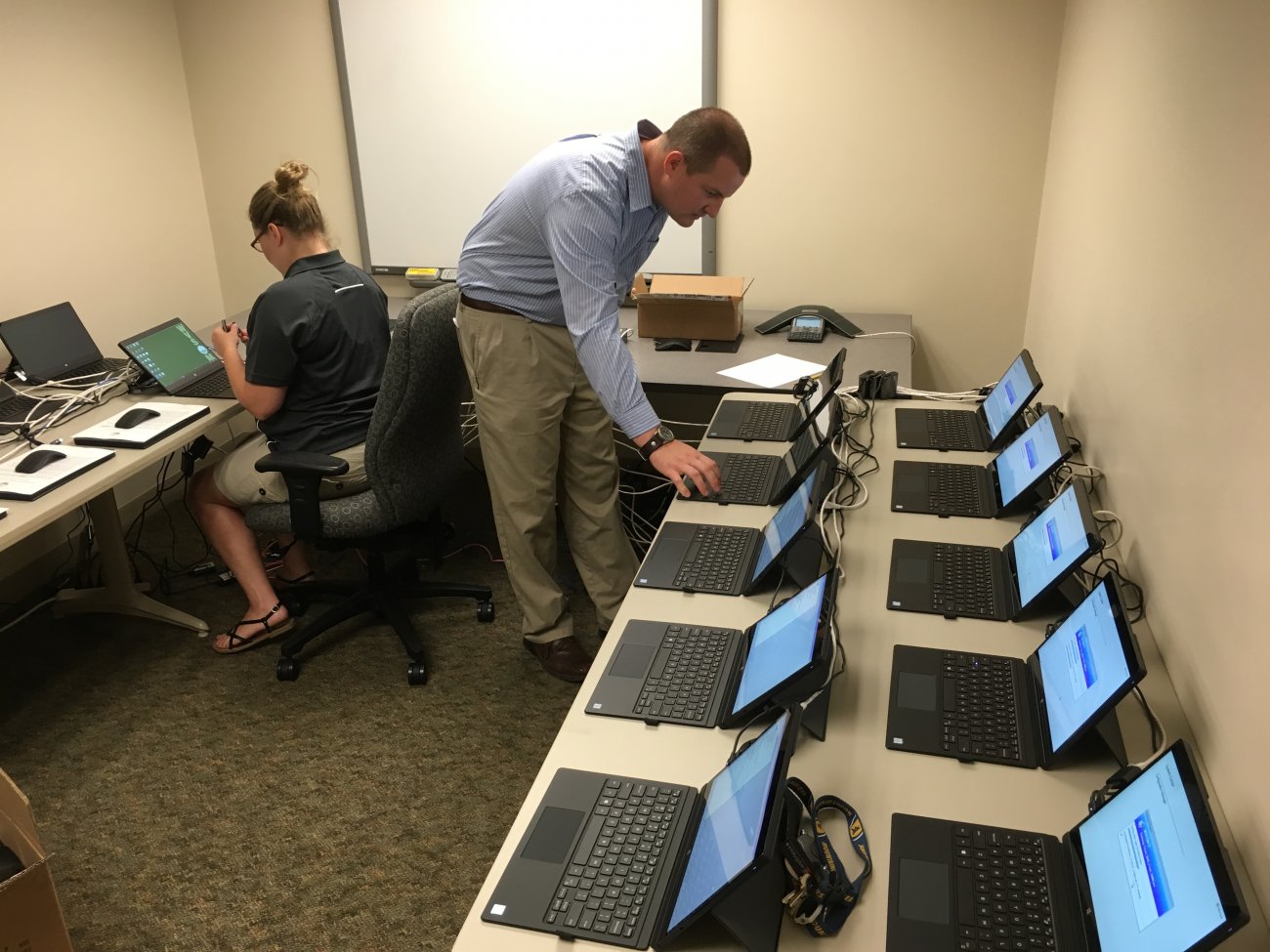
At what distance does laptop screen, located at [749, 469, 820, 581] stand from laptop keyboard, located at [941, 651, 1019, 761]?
331 mm

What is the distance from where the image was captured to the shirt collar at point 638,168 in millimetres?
2068

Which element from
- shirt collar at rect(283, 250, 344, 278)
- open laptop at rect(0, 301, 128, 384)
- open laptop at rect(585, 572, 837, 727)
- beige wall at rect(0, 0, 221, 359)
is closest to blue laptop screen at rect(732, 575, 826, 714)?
open laptop at rect(585, 572, 837, 727)

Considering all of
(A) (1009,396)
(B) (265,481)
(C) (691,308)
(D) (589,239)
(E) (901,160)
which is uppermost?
(E) (901,160)

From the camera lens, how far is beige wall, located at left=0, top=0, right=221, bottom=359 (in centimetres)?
297

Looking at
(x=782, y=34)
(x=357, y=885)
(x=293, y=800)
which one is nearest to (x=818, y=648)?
(x=357, y=885)

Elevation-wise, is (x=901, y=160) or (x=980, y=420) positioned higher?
(x=901, y=160)

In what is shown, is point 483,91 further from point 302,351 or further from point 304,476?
point 304,476

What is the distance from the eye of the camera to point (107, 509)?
2830 mm

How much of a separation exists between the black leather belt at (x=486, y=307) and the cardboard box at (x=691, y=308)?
838 mm

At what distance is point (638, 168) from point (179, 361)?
5.09ft

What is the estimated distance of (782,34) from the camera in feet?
10.1

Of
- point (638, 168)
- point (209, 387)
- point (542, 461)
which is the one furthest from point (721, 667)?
point (209, 387)

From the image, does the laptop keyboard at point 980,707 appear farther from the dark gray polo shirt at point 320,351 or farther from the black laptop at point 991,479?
the dark gray polo shirt at point 320,351

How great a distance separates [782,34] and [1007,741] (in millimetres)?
2513
